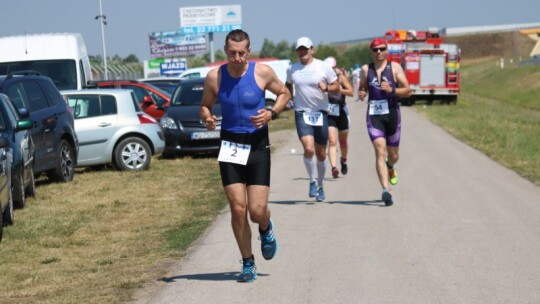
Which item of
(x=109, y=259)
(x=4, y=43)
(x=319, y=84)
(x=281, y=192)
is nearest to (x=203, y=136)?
(x=4, y=43)

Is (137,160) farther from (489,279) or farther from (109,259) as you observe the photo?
(489,279)

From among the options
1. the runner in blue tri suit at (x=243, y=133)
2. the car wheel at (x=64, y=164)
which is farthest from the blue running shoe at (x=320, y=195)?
the runner in blue tri suit at (x=243, y=133)

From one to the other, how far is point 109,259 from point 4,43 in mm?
14016

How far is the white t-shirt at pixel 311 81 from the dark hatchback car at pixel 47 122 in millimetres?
4201

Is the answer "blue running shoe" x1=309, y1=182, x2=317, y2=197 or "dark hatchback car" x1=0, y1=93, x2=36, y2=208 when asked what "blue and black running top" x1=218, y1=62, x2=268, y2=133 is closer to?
"dark hatchback car" x1=0, y1=93, x2=36, y2=208

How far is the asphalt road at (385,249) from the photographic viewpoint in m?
7.62

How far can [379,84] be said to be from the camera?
1262 cm

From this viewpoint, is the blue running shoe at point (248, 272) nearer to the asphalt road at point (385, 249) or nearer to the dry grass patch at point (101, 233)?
the asphalt road at point (385, 249)

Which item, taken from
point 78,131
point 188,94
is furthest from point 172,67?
point 78,131

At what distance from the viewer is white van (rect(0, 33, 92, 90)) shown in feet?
73.8

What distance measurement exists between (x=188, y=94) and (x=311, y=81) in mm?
9747

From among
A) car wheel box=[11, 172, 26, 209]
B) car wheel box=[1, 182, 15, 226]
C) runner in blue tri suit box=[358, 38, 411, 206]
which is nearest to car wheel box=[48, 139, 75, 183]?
car wheel box=[11, 172, 26, 209]

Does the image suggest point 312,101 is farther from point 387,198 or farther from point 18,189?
point 18,189

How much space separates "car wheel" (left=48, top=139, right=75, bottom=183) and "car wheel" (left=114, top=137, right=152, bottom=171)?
71.2 inches
